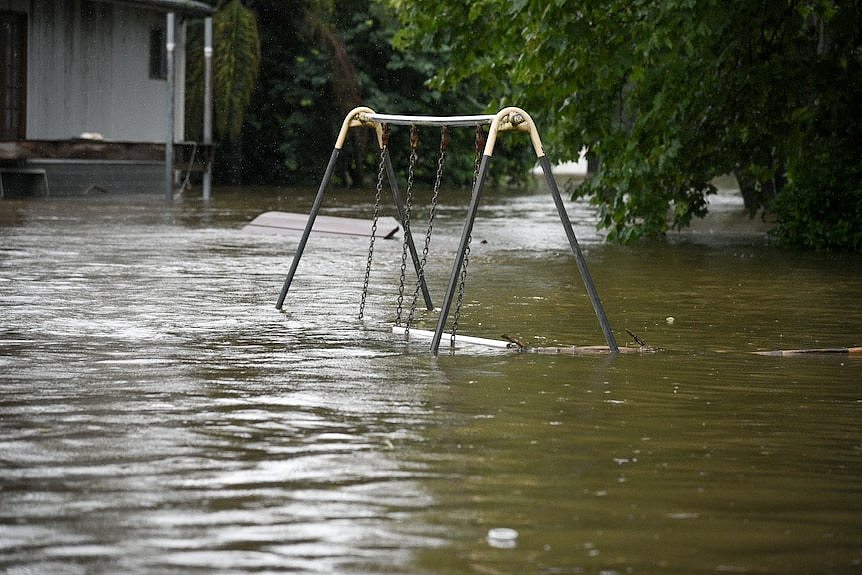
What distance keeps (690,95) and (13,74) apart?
16160 millimetres

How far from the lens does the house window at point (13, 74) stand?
1173 inches

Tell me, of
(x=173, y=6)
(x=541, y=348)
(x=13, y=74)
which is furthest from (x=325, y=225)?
(x=541, y=348)

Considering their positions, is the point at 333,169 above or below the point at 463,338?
above

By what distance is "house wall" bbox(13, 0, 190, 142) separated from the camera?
99.1ft

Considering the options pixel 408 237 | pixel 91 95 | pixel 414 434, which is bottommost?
pixel 414 434

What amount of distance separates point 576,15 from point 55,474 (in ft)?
39.9

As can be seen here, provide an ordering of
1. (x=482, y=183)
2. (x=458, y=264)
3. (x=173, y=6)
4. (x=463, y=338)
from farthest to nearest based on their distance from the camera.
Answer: (x=173, y=6), (x=463, y=338), (x=482, y=183), (x=458, y=264)

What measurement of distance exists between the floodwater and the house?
16.3 metres

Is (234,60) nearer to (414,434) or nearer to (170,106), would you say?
(170,106)

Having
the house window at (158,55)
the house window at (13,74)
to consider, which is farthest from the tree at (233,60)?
the house window at (13,74)

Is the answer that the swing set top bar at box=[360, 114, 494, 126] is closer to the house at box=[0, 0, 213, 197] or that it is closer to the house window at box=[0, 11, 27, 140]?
the house at box=[0, 0, 213, 197]

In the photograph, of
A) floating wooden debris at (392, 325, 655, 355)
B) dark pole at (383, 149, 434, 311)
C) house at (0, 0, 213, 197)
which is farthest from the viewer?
house at (0, 0, 213, 197)

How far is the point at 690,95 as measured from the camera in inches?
709

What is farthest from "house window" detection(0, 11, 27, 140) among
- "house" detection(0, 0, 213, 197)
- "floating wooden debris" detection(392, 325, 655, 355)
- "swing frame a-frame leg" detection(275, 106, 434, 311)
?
"floating wooden debris" detection(392, 325, 655, 355)
